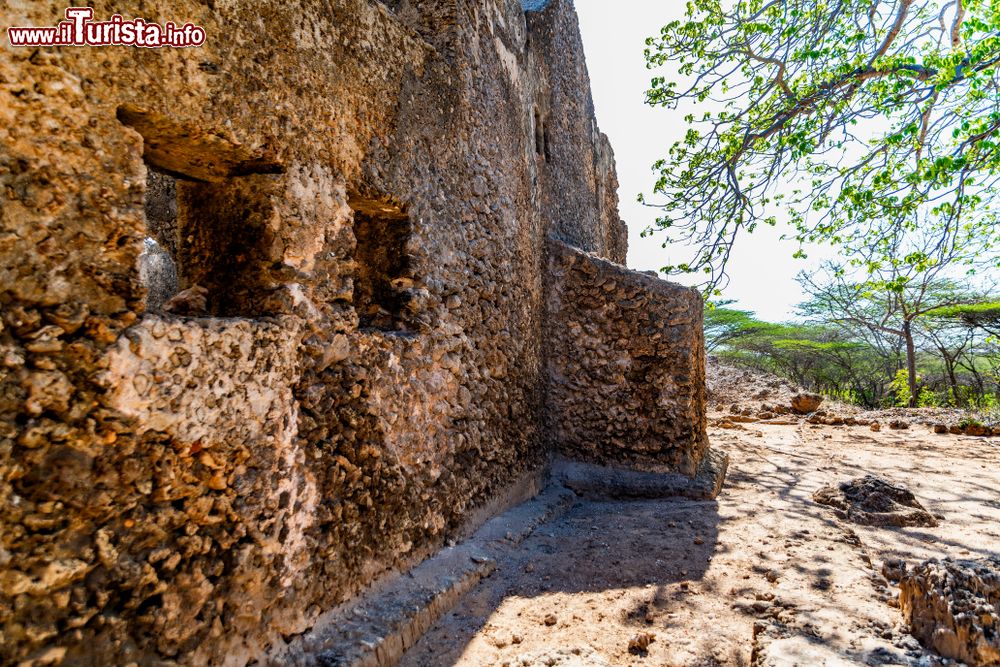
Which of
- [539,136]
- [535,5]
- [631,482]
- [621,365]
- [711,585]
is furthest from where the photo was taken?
[535,5]

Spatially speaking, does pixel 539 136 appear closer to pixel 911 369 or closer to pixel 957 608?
pixel 957 608

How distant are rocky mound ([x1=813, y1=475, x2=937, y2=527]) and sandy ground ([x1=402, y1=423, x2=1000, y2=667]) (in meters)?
0.12

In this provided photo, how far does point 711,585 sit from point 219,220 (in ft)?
8.38

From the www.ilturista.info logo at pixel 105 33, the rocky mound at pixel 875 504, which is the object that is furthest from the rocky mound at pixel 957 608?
the www.ilturista.info logo at pixel 105 33

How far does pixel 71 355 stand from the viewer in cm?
146

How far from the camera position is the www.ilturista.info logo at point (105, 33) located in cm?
142

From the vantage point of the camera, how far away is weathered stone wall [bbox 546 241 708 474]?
4.43 m

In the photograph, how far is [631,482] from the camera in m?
4.41

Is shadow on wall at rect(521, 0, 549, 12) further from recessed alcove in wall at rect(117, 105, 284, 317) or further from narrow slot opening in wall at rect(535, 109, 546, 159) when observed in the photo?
recessed alcove in wall at rect(117, 105, 284, 317)

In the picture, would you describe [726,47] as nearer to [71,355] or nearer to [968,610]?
[968,610]

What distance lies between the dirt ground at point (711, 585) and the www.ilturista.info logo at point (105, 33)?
2.11 meters

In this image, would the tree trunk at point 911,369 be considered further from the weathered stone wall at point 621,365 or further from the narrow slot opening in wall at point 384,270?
the narrow slot opening in wall at point 384,270

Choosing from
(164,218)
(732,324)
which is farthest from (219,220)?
(732,324)

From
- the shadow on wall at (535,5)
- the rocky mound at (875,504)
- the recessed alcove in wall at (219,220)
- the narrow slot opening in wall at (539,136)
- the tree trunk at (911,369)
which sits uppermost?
the shadow on wall at (535,5)
